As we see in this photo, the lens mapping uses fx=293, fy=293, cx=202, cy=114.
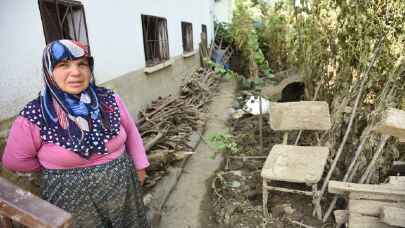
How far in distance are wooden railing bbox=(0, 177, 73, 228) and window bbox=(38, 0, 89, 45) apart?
7.59 ft

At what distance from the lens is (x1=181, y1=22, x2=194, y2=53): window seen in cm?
864

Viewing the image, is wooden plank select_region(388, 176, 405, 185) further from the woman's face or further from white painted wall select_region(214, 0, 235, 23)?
white painted wall select_region(214, 0, 235, 23)

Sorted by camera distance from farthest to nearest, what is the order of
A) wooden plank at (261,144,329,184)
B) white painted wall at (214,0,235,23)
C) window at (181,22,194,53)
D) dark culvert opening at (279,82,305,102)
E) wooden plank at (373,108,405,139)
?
white painted wall at (214,0,235,23) → window at (181,22,194,53) → dark culvert opening at (279,82,305,102) → wooden plank at (261,144,329,184) → wooden plank at (373,108,405,139)

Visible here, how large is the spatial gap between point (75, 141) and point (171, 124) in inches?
143

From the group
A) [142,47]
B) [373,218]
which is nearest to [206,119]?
[142,47]

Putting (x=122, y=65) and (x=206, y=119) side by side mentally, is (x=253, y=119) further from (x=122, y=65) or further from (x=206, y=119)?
(x=122, y=65)

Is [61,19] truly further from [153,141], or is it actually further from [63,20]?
[153,141]

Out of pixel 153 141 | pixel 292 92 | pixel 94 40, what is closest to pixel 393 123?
pixel 153 141

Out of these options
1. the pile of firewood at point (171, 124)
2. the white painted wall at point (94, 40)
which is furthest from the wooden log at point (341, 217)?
the white painted wall at point (94, 40)

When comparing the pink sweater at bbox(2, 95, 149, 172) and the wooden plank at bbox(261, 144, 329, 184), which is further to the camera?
the wooden plank at bbox(261, 144, 329, 184)

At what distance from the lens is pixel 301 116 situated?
3609 mm

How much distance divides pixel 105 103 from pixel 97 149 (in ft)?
1.00

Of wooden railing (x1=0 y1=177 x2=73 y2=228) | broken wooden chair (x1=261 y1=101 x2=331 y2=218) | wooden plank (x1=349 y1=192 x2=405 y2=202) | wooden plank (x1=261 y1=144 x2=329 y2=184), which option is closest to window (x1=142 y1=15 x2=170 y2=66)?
broken wooden chair (x1=261 y1=101 x2=331 y2=218)

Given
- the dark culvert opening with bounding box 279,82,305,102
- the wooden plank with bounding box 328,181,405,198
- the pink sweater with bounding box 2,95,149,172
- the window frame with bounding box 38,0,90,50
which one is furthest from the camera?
the dark culvert opening with bounding box 279,82,305,102
